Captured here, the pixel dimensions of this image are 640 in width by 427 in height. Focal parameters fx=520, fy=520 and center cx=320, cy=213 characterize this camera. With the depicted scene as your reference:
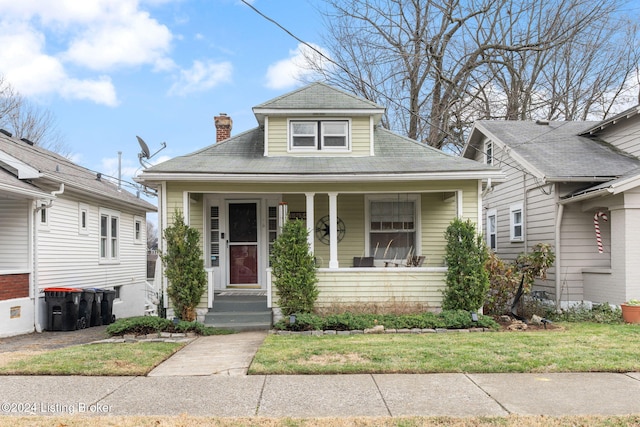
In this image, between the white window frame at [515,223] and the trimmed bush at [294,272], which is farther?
the white window frame at [515,223]

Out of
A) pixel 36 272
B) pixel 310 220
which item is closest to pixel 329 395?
pixel 310 220

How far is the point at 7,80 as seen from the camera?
82.8ft

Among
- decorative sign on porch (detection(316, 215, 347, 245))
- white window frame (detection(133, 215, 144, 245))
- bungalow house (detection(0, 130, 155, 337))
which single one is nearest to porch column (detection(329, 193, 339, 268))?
decorative sign on porch (detection(316, 215, 347, 245))

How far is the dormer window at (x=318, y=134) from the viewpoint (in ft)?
39.8

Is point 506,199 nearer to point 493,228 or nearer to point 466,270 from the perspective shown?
point 493,228

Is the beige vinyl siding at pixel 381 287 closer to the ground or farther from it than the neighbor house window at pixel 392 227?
closer to the ground

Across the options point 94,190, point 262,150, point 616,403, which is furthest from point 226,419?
point 94,190

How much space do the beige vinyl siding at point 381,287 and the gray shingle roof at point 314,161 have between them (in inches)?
78.4

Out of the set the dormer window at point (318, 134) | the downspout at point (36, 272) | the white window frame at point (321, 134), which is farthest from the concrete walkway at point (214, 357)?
the dormer window at point (318, 134)

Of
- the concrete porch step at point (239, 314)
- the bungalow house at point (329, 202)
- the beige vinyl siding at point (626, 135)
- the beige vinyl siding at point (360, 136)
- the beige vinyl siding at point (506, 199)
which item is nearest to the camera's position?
the concrete porch step at point (239, 314)

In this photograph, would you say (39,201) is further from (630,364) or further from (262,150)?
(630,364)

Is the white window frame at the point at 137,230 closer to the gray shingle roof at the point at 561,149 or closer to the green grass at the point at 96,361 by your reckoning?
the green grass at the point at 96,361

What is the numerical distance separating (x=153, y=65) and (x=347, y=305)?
970cm

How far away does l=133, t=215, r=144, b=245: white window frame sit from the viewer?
19.1m
